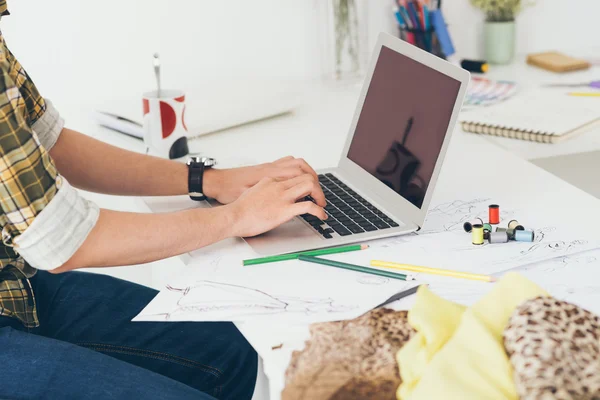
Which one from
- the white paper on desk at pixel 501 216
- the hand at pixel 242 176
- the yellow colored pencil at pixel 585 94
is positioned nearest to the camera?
the white paper on desk at pixel 501 216

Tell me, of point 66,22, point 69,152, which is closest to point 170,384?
point 69,152

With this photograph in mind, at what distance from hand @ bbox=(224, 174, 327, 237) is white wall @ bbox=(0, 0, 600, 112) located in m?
0.88

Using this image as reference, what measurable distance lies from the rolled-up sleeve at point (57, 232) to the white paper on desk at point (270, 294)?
0.40ft

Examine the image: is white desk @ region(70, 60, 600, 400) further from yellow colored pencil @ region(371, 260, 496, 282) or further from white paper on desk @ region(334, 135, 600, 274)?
yellow colored pencil @ region(371, 260, 496, 282)

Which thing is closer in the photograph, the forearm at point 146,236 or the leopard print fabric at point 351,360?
the leopard print fabric at point 351,360

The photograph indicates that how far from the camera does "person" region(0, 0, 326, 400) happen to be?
0.92 meters

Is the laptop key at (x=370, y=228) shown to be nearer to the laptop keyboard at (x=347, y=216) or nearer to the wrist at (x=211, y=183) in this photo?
the laptop keyboard at (x=347, y=216)

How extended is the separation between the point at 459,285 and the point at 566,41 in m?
1.42

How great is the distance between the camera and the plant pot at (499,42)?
2006mm

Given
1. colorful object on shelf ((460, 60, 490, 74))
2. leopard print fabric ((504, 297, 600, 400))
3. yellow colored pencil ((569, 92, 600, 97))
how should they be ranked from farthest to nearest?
colorful object on shelf ((460, 60, 490, 74)) < yellow colored pencil ((569, 92, 600, 97)) < leopard print fabric ((504, 297, 600, 400))

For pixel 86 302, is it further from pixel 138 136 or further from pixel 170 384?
pixel 138 136

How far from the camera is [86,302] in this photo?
1.26 metres

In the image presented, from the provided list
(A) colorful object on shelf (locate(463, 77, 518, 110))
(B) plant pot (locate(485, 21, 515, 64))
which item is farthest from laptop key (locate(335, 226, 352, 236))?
(B) plant pot (locate(485, 21, 515, 64))

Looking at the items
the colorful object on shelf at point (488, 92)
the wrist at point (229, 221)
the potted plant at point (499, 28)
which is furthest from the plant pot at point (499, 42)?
the wrist at point (229, 221)
